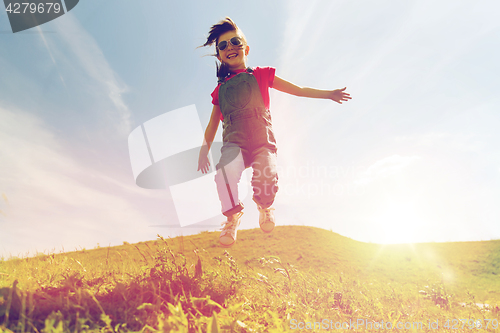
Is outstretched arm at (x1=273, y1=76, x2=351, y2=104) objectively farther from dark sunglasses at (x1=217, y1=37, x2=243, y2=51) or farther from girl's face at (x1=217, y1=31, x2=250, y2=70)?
dark sunglasses at (x1=217, y1=37, x2=243, y2=51)

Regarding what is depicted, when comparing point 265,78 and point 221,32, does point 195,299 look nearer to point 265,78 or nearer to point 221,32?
point 265,78

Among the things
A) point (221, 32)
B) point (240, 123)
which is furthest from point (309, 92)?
point (221, 32)

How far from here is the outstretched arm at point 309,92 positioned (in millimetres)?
3732

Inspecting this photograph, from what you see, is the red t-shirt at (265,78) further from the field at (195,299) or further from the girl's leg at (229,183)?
the field at (195,299)

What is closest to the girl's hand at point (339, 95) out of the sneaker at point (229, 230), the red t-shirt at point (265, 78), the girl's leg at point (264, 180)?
the red t-shirt at point (265, 78)

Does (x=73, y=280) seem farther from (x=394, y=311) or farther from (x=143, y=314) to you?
(x=394, y=311)

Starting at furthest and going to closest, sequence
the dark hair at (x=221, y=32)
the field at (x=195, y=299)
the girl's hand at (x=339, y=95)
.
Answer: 1. the dark hair at (x=221, y=32)
2. the girl's hand at (x=339, y=95)
3. the field at (x=195, y=299)

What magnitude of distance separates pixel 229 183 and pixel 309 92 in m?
1.99

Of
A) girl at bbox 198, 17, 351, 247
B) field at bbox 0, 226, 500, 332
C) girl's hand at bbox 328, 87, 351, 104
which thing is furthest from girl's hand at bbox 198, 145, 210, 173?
girl's hand at bbox 328, 87, 351, 104

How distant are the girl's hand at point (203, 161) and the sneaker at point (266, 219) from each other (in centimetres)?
130

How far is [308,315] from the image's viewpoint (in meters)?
2.18

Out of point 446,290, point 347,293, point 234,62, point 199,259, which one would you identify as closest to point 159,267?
point 199,259

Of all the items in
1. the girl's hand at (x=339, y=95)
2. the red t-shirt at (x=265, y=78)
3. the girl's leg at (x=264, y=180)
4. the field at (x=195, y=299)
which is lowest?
the field at (x=195, y=299)

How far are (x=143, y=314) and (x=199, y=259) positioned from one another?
2.68 feet
